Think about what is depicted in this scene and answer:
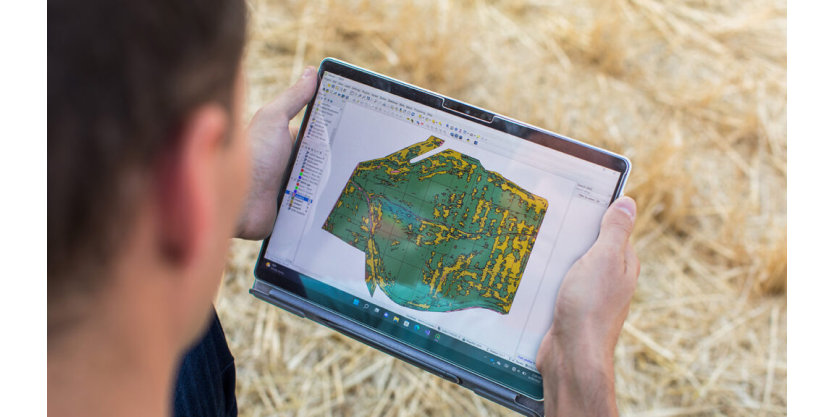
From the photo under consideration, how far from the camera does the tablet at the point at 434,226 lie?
0.96 meters

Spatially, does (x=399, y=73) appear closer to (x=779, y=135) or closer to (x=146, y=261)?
(x=779, y=135)

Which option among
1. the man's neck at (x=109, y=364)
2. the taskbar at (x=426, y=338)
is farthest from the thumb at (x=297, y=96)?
the man's neck at (x=109, y=364)

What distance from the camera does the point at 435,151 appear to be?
1.01 metres

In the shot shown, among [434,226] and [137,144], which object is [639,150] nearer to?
[434,226]

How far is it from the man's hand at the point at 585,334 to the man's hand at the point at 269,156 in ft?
1.75

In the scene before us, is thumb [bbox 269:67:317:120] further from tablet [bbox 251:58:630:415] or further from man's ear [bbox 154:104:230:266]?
man's ear [bbox 154:104:230:266]

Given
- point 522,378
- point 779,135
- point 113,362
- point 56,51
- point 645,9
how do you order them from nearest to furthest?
point 56,51
point 113,362
point 522,378
point 779,135
point 645,9

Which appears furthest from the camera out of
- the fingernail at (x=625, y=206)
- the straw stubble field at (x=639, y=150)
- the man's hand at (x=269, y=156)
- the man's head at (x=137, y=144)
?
the straw stubble field at (x=639, y=150)

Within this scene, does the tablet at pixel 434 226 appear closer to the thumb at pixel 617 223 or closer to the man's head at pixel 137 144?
the thumb at pixel 617 223

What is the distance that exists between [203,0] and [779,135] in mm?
2260

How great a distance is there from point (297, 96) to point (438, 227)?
35cm

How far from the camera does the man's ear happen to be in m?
0.46

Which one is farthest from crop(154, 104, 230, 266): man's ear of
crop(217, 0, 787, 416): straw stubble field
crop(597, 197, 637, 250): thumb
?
crop(217, 0, 787, 416): straw stubble field

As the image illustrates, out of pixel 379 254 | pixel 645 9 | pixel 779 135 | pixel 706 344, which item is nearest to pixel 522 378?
pixel 379 254
